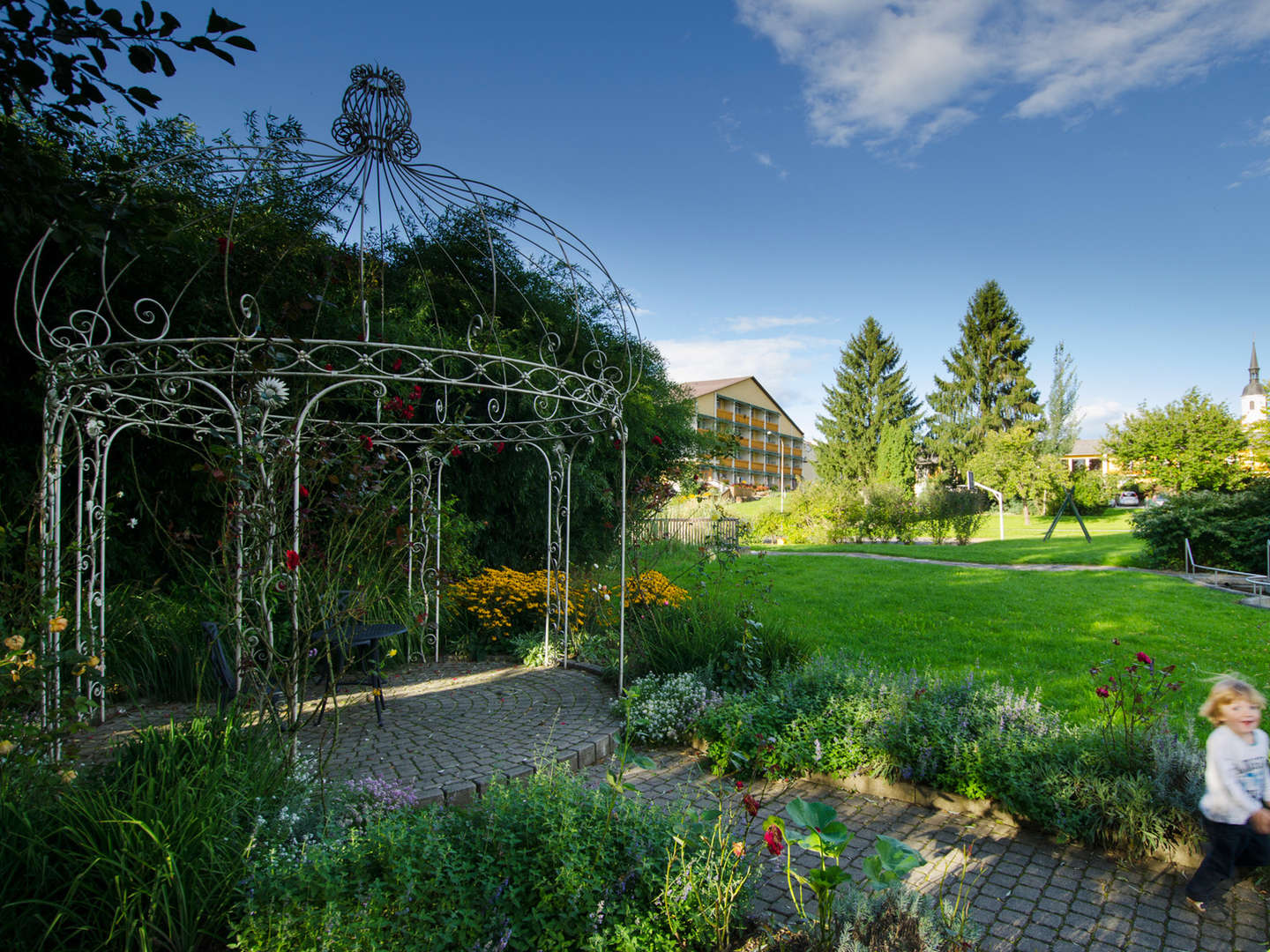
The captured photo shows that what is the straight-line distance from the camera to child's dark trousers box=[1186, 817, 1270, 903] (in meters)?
2.36

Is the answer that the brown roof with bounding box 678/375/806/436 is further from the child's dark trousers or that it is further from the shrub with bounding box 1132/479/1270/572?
the child's dark trousers

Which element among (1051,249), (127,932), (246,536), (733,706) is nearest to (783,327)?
(1051,249)

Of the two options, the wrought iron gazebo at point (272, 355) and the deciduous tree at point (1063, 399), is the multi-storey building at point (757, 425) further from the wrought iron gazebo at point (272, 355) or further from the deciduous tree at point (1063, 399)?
the wrought iron gazebo at point (272, 355)

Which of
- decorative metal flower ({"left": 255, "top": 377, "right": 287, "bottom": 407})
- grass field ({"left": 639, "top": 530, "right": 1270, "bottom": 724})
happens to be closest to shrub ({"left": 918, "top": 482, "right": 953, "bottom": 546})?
grass field ({"left": 639, "top": 530, "right": 1270, "bottom": 724})

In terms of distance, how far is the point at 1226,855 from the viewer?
7.83 ft

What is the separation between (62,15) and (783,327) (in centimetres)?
→ 1437

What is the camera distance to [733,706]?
157 inches

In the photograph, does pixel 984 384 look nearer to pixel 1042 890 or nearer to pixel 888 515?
pixel 888 515

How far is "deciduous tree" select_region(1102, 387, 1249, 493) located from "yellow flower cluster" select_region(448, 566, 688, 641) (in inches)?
609

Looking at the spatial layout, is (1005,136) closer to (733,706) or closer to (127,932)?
(733,706)

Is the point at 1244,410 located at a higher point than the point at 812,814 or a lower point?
higher

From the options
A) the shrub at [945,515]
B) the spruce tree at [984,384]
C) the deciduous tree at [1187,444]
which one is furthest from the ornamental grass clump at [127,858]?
the spruce tree at [984,384]

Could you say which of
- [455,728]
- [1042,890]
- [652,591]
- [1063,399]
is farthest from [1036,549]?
[1063,399]

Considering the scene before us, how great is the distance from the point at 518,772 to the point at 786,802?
1.51 meters
